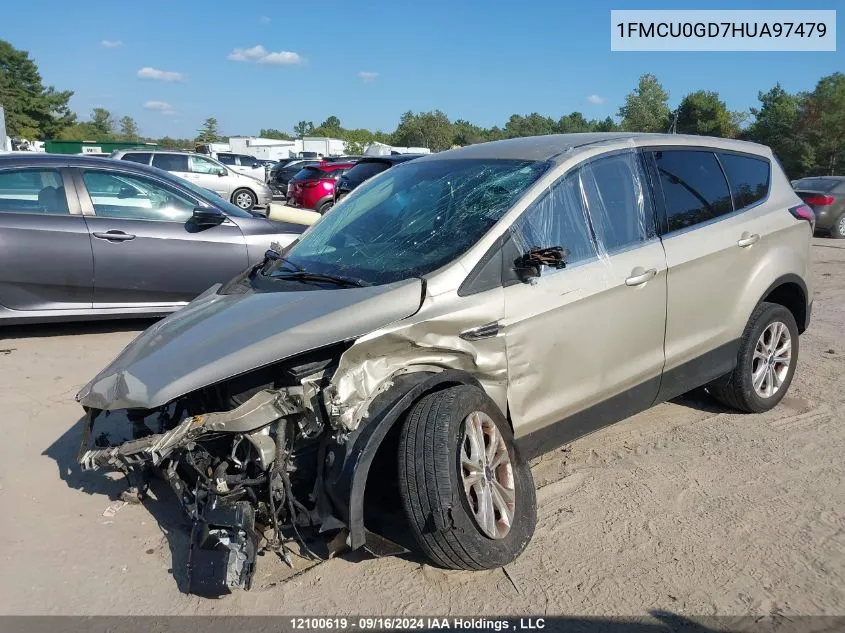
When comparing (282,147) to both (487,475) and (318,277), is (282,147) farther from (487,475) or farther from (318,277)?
(487,475)

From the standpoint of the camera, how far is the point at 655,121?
1822 inches

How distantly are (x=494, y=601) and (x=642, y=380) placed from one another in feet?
5.05

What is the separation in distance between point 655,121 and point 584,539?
47.7m

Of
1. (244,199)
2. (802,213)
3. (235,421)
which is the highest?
(244,199)

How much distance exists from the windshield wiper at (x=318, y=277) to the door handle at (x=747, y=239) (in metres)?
2.41

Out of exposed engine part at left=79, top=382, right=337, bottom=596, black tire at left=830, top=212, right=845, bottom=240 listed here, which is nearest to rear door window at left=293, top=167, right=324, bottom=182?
black tire at left=830, top=212, right=845, bottom=240

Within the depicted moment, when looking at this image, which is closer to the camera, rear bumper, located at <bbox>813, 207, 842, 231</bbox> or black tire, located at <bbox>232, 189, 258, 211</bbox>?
rear bumper, located at <bbox>813, 207, 842, 231</bbox>

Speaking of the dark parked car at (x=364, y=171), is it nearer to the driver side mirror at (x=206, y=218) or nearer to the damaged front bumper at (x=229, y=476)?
the driver side mirror at (x=206, y=218)

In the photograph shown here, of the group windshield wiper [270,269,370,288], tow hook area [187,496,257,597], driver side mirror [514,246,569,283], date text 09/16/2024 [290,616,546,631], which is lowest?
date text 09/16/2024 [290,616,546,631]

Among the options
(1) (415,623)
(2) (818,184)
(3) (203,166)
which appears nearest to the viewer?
(1) (415,623)

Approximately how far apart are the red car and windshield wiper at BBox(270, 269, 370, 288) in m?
13.1

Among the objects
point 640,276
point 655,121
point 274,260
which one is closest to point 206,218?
point 274,260

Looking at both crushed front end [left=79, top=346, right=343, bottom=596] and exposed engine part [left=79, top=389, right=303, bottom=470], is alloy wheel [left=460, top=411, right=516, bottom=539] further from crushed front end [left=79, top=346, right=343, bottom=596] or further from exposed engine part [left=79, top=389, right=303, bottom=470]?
exposed engine part [left=79, top=389, right=303, bottom=470]

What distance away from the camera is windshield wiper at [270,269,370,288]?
320cm
